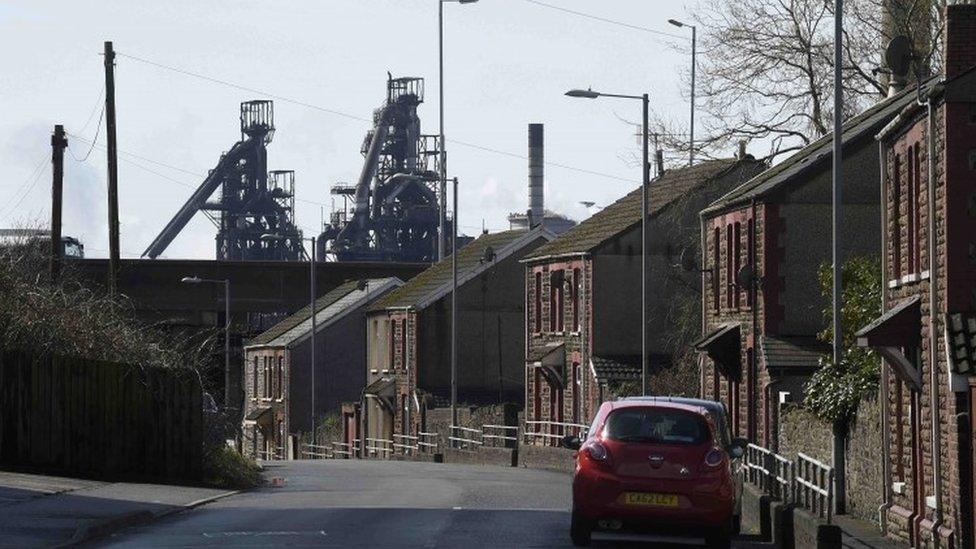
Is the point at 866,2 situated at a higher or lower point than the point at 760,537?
higher

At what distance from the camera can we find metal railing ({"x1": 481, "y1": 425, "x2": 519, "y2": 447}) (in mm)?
57353

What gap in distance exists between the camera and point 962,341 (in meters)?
19.3

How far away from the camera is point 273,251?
13425 cm

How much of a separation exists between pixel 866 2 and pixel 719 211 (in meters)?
7.42

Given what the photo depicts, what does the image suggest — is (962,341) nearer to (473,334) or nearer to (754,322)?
(754,322)

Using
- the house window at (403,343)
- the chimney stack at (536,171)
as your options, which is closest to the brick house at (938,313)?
the house window at (403,343)

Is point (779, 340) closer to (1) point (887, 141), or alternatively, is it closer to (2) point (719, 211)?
(2) point (719, 211)

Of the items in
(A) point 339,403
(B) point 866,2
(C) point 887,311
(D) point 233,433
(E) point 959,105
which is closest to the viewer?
(E) point 959,105

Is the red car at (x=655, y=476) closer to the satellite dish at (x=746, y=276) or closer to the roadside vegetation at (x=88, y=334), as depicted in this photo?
the roadside vegetation at (x=88, y=334)

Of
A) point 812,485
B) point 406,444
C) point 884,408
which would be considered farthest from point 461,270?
point 812,485

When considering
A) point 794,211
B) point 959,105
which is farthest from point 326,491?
point 959,105

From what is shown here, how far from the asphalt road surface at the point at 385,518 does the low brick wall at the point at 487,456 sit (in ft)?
48.4

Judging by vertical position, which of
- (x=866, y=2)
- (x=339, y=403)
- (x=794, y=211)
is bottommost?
(x=339, y=403)

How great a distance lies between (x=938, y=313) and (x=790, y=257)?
21.4 m
